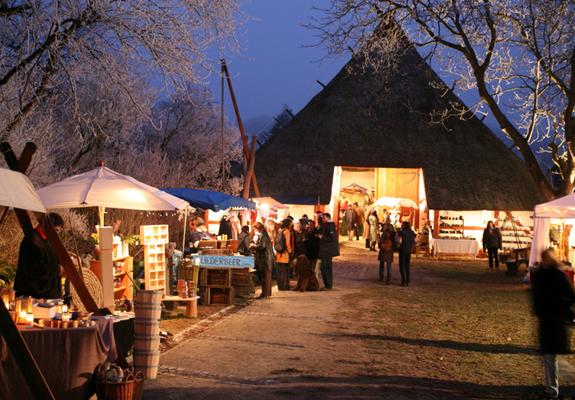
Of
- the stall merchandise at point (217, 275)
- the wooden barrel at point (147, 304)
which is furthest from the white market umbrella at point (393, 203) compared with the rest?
the wooden barrel at point (147, 304)

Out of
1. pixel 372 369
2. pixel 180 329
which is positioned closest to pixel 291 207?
pixel 180 329

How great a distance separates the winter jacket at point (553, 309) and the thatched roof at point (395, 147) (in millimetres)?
23591

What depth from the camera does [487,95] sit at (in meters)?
18.7

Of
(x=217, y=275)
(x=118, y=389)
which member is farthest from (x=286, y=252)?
(x=118, y=389)

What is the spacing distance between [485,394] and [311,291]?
9.54 metres

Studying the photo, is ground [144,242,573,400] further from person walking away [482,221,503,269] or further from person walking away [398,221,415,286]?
person walking away [482,221,503,269]

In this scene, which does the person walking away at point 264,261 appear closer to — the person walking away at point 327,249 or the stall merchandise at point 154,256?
the person walking away at point 327,249

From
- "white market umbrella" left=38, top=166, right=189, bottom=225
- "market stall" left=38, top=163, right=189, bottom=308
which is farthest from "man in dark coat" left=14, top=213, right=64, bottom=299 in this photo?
"white market umbrella" left=38, top=166, right=189, bottom=225

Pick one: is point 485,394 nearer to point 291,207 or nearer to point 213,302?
point 213,302

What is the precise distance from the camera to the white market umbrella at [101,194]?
422 inches

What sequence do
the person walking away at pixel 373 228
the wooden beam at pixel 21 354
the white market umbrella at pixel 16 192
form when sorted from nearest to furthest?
1. the wooden beam at pixel 21 354
2. the white market umbrella at pixel 16 192
3. the person walking away at pixel 373 228

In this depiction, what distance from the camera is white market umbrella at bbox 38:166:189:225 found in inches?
422

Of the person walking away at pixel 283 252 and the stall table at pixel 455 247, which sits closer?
the person walking away at pixel 283 252

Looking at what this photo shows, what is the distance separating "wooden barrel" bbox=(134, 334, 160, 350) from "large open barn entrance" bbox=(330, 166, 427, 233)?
24753 millimetres
